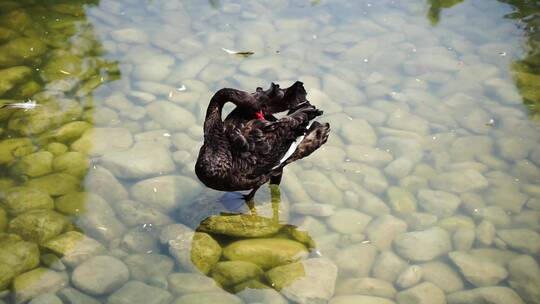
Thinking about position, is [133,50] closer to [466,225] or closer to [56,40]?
[56,40]

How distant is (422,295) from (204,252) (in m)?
1.52

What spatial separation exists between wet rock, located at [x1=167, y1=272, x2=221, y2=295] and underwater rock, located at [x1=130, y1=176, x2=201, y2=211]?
71 centimetres

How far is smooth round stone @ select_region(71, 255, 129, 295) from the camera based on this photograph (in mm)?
3816

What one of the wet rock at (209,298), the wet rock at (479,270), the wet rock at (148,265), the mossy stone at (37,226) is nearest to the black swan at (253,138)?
the wet rock at (148,265)

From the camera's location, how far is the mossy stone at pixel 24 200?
4.32 metres

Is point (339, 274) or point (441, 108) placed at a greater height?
point (441, 108)

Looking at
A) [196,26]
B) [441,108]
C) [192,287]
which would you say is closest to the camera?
[192,287]

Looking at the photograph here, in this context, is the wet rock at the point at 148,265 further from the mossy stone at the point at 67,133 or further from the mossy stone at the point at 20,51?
the mossy stone at the point at 20,51

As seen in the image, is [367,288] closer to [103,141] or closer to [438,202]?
[438,202]

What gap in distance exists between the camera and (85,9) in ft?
22.6

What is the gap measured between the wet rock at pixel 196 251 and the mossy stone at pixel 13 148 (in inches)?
63.5

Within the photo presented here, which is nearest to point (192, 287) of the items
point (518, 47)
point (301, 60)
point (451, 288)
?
point (451, 288)

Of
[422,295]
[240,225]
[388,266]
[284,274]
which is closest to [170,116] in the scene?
A: [240,225]

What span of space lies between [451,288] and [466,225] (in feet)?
2.18
